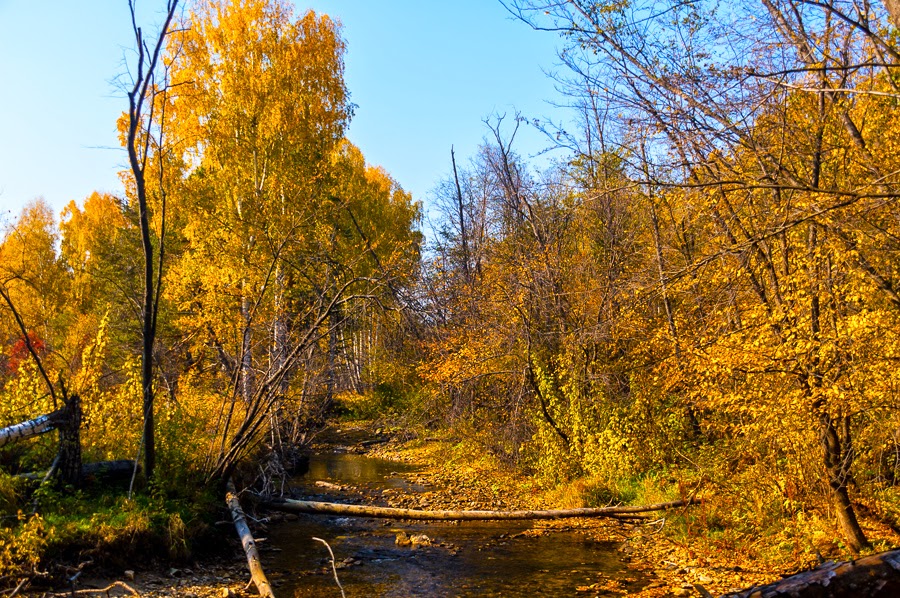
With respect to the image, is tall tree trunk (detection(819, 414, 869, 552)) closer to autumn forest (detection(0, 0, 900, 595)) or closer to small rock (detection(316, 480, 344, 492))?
autumn forest (detection(0, 0, 900, 595))

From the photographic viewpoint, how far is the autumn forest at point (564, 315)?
20.7 feet

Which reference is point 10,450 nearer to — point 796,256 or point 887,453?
point 796,256

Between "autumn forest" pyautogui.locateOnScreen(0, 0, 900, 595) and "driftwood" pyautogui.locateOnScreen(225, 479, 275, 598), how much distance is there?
23 centimetres

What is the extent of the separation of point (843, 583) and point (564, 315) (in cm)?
1088

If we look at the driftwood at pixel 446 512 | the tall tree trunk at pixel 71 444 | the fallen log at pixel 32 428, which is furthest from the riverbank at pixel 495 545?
the fallen log at pixel 32 428

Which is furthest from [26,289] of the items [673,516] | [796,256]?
[796,256]

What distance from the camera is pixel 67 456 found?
27.4 feet

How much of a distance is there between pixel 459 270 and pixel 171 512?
13.5m

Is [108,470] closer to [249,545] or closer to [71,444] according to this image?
[71,444]

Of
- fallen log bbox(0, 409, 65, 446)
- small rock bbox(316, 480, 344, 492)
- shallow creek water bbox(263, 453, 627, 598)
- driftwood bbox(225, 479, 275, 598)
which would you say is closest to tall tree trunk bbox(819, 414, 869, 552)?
shallow creek water bbox(263, 453, 627, 598)

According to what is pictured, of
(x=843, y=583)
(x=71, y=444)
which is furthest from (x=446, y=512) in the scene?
(x=843, y=583)

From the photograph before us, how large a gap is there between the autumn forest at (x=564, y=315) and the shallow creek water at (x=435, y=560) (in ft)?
4.61

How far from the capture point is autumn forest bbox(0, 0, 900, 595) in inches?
248

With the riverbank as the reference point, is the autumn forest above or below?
above
